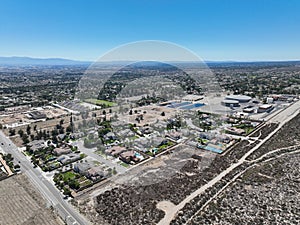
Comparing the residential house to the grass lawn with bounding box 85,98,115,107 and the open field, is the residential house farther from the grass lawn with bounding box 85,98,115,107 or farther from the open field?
the grass lawn with bounding box 85,98,115,107

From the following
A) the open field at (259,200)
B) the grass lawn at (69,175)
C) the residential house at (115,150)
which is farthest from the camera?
the residential house at (115,150)

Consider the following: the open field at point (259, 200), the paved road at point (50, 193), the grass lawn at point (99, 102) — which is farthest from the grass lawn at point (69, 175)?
the grass lawn at point (99, 102)

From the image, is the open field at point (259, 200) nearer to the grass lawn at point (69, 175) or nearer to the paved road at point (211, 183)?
the paved road at point (211, 183)

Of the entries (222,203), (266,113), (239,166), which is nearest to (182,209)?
(222,203)

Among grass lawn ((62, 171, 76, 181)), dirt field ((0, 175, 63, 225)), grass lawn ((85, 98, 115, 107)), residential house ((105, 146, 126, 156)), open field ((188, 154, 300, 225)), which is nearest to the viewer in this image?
open field ((188, 154, 300, 225))

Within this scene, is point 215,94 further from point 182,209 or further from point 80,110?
point 182,209

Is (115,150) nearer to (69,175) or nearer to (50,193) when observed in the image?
(69,175)

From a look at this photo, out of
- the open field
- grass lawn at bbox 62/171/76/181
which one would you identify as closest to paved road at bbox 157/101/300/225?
the open field
